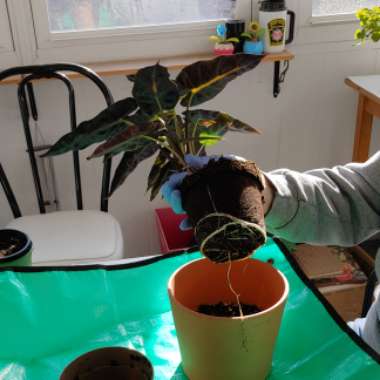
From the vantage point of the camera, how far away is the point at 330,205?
0.90 meters

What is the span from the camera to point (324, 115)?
2000 millimetres

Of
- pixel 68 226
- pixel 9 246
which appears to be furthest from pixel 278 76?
pixel 9 246

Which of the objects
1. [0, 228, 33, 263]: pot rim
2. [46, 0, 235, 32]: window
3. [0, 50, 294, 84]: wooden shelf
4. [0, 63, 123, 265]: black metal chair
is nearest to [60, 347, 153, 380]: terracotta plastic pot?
[0, 228, 33, 263]: pot rim

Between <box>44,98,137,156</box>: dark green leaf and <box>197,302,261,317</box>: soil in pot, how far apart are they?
285 mm

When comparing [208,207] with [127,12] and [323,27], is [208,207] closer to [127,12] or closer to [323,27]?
[127,12]

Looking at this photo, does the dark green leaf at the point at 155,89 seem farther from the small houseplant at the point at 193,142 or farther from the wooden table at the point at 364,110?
the wooden table at the point at 364,110

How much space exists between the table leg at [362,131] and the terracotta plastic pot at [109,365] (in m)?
1.47

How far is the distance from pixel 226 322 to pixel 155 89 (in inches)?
13.2

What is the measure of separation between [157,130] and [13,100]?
3.95 feet

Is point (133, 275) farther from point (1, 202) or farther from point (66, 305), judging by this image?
point (1, 202)

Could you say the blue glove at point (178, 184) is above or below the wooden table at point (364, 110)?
above

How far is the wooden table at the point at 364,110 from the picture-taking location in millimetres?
1746

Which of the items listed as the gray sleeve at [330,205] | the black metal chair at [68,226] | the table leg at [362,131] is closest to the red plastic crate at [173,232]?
the black metal chair at [68,226]

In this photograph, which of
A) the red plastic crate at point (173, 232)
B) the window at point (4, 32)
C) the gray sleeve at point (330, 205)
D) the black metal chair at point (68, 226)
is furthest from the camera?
the red plastic crate at point (173, 232)
